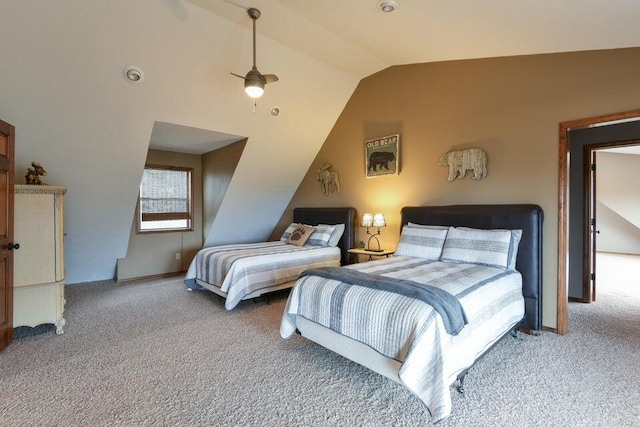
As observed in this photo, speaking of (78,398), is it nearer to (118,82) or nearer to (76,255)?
(118,82)

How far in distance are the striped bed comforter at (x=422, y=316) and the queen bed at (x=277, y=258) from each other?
1.22m

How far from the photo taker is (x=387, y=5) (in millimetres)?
2402

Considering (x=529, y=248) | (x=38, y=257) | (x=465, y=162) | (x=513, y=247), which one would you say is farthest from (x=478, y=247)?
(x=38, y=257)

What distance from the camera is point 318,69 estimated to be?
4.03m

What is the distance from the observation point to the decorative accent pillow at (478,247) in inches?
113

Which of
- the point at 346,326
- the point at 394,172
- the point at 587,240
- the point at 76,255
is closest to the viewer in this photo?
the point at 346,326

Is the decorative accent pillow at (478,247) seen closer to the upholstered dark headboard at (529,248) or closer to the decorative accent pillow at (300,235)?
the upholstered dark headboard at (529,248)

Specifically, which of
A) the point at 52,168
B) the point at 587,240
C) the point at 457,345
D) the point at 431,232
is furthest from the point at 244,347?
the point at 587,240

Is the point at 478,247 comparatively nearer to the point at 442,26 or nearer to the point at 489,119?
the point at 489,119

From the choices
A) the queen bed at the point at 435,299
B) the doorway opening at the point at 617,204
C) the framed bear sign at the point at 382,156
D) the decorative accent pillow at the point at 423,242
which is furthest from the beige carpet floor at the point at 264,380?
the doorway opening at the point at 617,204

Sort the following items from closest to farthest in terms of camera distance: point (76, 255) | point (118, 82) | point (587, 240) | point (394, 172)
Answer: point (118, 82), point (587, 240), point (394, 172), point (76, 255)

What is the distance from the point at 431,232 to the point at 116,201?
4.21m

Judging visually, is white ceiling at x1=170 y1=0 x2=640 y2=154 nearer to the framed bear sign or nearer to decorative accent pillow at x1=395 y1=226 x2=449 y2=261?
the framed bear sign

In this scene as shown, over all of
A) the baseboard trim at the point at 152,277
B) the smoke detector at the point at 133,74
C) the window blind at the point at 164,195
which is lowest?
the baseboard trim at the point at 152,277
